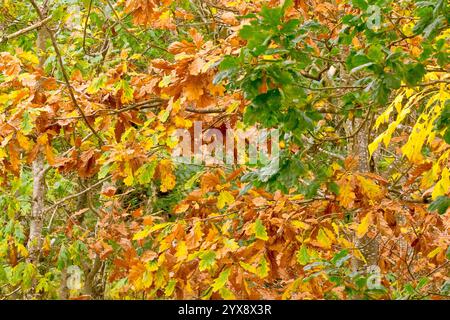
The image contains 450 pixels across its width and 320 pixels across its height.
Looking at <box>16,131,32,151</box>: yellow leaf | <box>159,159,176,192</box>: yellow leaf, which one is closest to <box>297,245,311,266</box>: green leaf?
<box>159,159,176,192</box>: yellow leaf

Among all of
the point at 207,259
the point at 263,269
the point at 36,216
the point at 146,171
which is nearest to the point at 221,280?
the point at 207,259

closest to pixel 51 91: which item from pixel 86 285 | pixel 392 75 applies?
pixel 392 75

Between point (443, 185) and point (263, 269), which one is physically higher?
point (443, 185)

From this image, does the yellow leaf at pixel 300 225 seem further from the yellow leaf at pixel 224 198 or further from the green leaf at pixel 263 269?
the yellow leaf at pixel 224 198

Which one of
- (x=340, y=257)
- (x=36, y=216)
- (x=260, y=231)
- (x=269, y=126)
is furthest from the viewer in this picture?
(x=36, y=216)

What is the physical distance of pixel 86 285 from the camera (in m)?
6.15

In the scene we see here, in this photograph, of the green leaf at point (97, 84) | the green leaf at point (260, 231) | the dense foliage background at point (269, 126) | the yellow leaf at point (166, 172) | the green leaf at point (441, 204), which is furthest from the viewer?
the yellow leaf at point (166, 172)

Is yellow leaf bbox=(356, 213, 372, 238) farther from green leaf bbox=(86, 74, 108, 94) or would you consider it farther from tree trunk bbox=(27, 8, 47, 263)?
tree trunk bbox=(27, 8, 47, 263)

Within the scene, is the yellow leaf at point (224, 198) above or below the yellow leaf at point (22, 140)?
below

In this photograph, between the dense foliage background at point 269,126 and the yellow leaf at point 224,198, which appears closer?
the dense foliage background at point 269,126

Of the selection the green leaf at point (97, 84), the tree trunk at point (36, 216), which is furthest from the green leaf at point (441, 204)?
the tree trunk at point (36, 216)

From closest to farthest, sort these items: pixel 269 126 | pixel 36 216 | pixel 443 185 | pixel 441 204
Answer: pixel 269 126, pixel 441 204, pixel 443 185, pixel 36 216

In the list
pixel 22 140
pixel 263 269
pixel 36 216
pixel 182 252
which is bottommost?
pixel 36 216

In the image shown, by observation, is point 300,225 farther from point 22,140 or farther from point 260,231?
point 22,140
